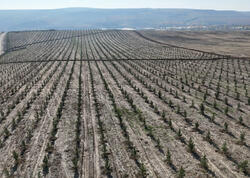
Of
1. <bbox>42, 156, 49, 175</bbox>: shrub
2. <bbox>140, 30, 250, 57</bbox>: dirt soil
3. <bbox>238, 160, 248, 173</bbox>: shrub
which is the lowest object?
<bbox>42, 156, 49, 175</bbox>: shrub

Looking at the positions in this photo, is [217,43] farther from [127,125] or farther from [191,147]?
[191,147]

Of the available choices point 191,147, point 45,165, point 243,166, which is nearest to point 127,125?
point 191,147

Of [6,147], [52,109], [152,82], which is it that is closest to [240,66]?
[152,82]

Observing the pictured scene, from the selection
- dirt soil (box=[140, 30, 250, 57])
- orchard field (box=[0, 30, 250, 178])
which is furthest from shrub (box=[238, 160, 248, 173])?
dirt soil (box=[140, 30, 250, 57])

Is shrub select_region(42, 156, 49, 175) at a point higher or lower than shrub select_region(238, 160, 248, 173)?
lower

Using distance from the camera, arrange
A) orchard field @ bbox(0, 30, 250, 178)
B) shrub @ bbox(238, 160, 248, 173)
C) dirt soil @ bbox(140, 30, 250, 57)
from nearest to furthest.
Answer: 1. shrub @ bbox(238, 160, 248, 173)
2. orchard field @ bbox(0, 30, 250, 178)
3. dirt soil @ bbox(140, 30, 250, 57)

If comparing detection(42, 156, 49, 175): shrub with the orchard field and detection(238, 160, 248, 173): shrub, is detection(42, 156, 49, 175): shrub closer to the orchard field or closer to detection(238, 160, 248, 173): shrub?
the orchard field

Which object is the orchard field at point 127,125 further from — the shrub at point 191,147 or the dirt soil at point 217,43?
the dirt soil at point 217,43

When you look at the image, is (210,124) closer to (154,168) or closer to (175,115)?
(175,115)

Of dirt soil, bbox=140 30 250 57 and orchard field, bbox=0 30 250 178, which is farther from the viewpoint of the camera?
dirt soil, bbox=140 30 250 57
